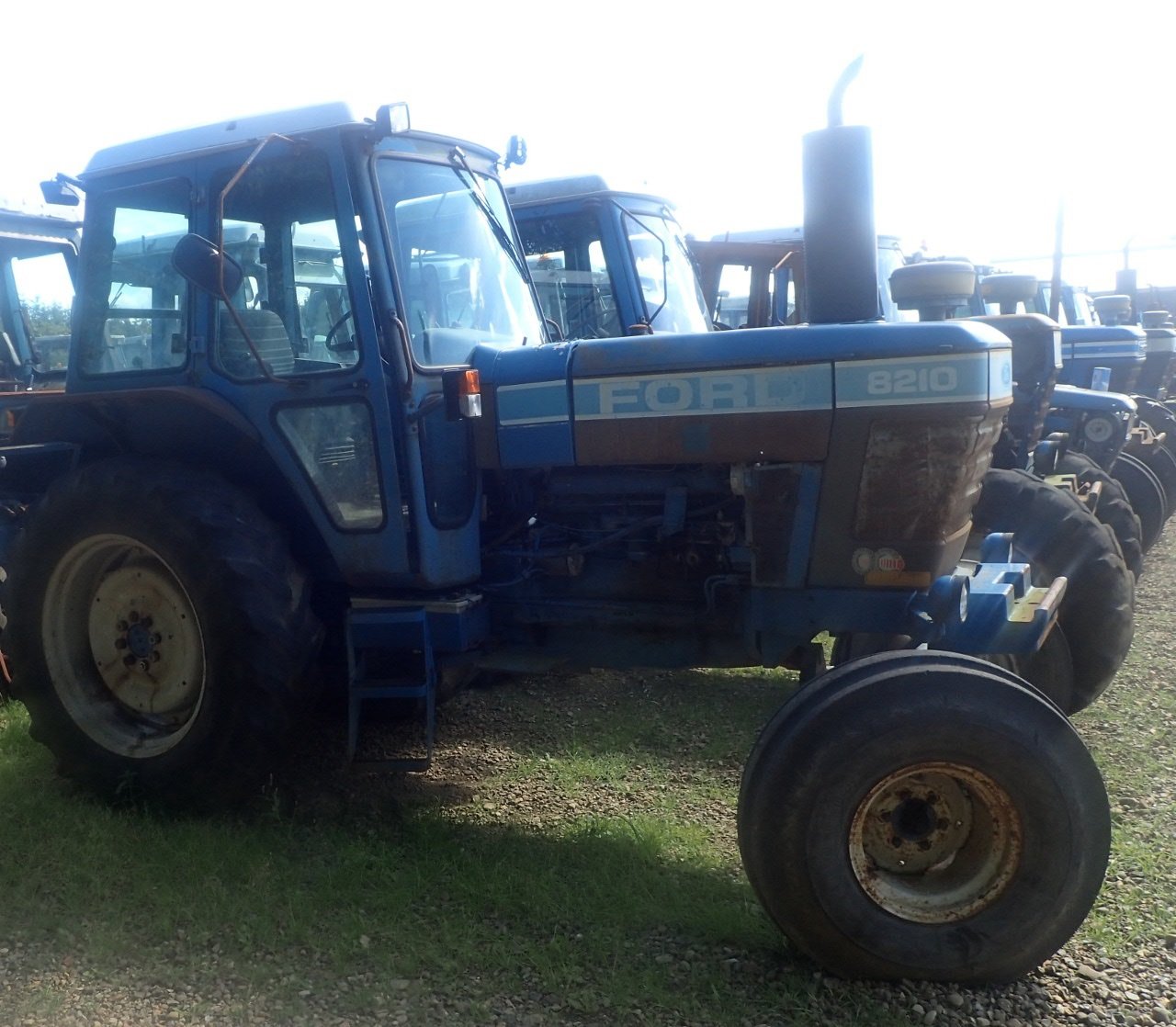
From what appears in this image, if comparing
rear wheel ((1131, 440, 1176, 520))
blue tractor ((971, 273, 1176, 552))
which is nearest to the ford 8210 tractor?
blue tractor ((971, 273, 1176, 552))

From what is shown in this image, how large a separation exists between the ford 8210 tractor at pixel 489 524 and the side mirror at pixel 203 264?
0.7 inches

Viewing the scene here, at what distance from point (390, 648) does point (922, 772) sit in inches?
70.2

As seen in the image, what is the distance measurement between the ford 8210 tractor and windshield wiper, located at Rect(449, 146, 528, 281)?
0.01 metres

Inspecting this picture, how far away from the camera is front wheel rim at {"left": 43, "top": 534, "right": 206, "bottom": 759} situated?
3990 mm

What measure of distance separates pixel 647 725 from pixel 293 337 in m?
2.17

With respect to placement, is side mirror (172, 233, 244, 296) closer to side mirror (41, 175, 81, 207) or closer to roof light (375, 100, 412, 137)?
roof light (375, 100, 412, 137)

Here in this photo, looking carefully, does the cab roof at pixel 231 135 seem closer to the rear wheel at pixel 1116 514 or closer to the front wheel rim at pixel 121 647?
the front wheel rim at pixel 121 647

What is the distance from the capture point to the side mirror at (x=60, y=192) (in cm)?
423

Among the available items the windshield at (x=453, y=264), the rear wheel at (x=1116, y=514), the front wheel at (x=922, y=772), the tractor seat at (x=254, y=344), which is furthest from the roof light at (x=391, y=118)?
the rear wheel at (x=1116, y=514)

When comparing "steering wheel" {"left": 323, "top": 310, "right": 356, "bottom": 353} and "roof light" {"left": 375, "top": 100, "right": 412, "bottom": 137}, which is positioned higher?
"roof light" {"left": 375, "top": 100, "right": 412, "bottom": 137}

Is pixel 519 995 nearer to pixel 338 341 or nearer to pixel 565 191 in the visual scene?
pixel 338 341

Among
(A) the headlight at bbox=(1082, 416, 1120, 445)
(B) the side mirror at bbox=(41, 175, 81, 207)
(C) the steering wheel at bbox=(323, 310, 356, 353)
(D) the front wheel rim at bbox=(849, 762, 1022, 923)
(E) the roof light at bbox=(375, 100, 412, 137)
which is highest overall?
(E) the roof light at bbox=(375, 100, 412, 137)

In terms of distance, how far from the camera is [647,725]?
4.83m

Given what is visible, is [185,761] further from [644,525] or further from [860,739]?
[860,739]
